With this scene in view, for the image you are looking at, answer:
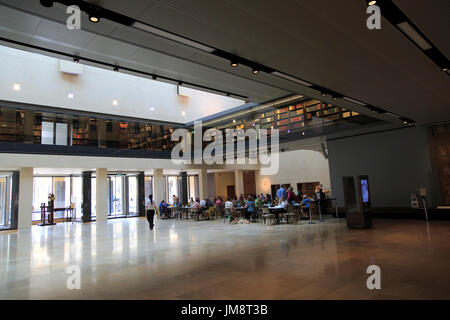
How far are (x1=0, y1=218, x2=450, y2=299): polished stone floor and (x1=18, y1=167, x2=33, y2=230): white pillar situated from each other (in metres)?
7.11

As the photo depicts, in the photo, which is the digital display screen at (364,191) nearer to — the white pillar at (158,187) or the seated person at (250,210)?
the seated person at (250,210)

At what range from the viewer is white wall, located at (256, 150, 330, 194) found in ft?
60.7

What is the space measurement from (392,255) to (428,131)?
7.31 m

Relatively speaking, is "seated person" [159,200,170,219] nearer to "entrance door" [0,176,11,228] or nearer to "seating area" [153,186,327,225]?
"seating area" [153,186,327,225]

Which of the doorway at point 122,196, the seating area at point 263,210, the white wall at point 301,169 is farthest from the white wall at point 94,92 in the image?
the seating area at point 263,210

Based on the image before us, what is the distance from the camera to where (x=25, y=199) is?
565 inches

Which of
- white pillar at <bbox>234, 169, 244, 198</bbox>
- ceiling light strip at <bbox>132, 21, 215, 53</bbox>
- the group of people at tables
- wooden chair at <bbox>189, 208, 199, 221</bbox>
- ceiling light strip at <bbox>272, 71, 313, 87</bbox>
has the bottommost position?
wooden chair at <bbox>189, 208, 199, 221</bbox>

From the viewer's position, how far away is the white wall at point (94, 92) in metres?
14.9

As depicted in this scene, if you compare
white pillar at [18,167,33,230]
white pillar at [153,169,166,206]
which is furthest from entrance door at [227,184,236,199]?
white pillar at [18,167,33,230]

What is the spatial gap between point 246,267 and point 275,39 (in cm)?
380

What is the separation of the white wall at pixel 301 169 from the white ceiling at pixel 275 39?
11835mm

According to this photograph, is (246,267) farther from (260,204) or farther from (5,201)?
(5,201)

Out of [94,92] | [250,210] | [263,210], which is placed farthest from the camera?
[94,92]

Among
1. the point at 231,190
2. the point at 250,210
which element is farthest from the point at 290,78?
the point at 231,190
